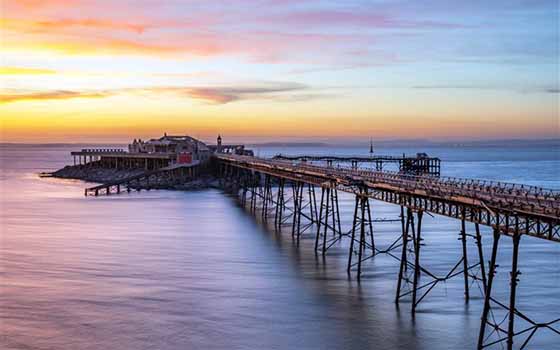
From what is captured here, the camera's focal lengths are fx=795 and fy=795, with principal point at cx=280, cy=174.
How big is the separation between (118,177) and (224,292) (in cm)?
8728

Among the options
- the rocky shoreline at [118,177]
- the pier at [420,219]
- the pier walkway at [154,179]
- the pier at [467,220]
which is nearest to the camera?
the pier at [467,220]

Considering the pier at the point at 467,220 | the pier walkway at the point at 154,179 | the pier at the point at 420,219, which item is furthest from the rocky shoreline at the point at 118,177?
the pier at the point at 467,220

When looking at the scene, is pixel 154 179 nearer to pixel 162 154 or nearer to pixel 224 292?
pixel 162 154

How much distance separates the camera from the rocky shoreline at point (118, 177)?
340 feet

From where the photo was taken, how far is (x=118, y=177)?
119188 millimetres

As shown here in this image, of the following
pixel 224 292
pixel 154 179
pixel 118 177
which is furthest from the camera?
pixel 118 177

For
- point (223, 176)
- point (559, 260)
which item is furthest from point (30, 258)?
point (223, 176)

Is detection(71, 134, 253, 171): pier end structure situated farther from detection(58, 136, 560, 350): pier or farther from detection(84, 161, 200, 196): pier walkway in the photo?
detection(58, 136, 560, 350): pier

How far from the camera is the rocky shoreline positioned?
104m

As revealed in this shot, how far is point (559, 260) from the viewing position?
4238 cm

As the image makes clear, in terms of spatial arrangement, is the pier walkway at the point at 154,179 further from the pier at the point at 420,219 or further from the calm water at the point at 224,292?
the calm water at the point at 224,292

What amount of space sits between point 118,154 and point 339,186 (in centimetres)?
9225

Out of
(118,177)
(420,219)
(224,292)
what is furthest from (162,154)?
(420,219)

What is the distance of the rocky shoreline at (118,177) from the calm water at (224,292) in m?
43.7
